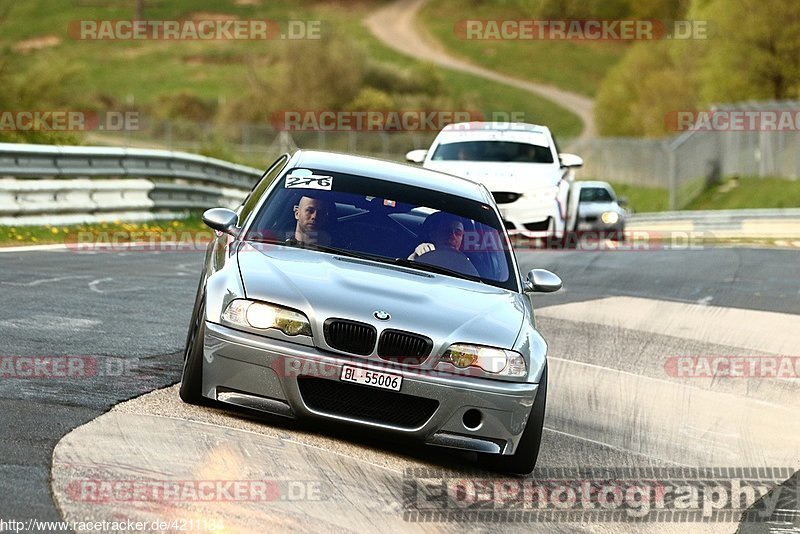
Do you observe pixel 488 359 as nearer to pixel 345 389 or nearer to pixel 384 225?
pixel 345 389

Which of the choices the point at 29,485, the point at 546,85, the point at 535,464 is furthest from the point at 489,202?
the point at 546,85

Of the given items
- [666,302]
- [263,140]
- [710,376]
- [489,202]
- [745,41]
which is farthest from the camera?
[263,140]

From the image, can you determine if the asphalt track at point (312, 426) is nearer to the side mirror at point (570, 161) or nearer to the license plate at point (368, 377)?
the license plate at point (368, 377)

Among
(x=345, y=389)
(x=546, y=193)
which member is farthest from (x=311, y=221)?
(x=546, y=193)

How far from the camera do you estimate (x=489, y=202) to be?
29.4 ft

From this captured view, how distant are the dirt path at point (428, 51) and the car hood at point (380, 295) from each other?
3422 inches

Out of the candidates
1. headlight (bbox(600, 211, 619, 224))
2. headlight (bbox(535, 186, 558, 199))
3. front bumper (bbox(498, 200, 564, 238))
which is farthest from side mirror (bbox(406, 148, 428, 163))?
headlight (bbox(600, 211, 619, 224))

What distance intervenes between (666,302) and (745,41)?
138ft

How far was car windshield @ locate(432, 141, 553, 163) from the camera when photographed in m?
20.4

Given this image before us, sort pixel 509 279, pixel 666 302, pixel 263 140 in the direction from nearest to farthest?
pixel 509 279 < pixel 666 302 < pixel 263 140

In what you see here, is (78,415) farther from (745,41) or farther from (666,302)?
(745,41)

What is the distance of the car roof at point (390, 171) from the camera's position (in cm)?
874

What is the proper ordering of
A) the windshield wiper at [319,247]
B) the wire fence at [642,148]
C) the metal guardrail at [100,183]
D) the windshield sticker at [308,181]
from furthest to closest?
the wire fence at [642,148]
the metal guardrail at [100,183]
the windshield sticker at [308,181]
the windshield wiper at [319,247]

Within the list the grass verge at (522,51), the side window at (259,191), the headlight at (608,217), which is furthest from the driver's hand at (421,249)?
the grass verge at (522,51)
